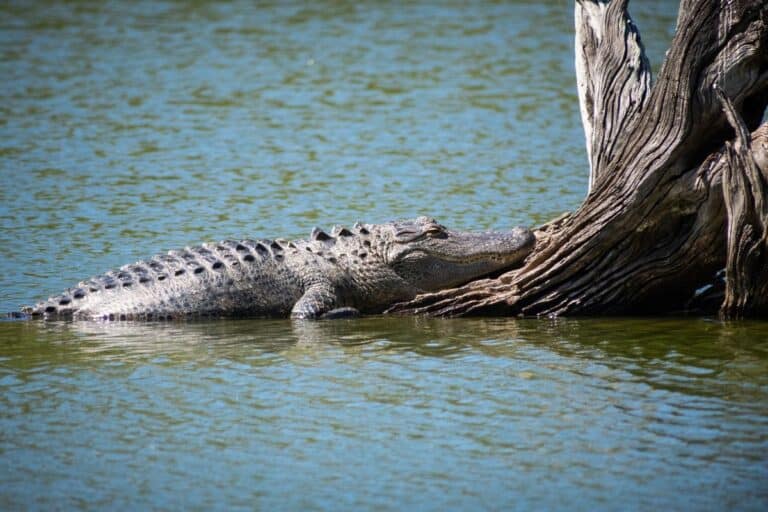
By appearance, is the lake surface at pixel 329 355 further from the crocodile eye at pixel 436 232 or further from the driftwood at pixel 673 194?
the crocodile eye at pixel 436 232

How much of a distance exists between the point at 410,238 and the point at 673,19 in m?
13.0

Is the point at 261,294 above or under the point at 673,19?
under

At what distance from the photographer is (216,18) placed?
22.2 metres

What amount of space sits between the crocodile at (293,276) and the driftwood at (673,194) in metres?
0.31

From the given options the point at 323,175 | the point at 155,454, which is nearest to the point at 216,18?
the point at 323,175

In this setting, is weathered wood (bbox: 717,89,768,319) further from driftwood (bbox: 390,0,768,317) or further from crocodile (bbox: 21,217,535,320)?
crocodile (bbox: 21,217,535,320)

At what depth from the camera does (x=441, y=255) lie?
28.4ft

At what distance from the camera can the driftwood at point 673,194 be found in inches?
295

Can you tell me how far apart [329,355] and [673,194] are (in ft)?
7.62

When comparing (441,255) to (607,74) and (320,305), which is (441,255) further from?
(607,74)

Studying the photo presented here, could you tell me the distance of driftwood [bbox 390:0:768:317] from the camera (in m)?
7.48

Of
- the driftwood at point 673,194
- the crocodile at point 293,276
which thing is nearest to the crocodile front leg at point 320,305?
the crocodile at point 293,276

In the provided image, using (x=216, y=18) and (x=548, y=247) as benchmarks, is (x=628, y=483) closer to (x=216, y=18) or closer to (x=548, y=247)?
(x=548, y=247)

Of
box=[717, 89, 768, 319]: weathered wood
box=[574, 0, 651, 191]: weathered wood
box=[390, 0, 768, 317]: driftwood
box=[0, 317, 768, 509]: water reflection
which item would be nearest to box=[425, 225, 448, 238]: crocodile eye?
box=[390, 0, 768, 317]: driftwood
